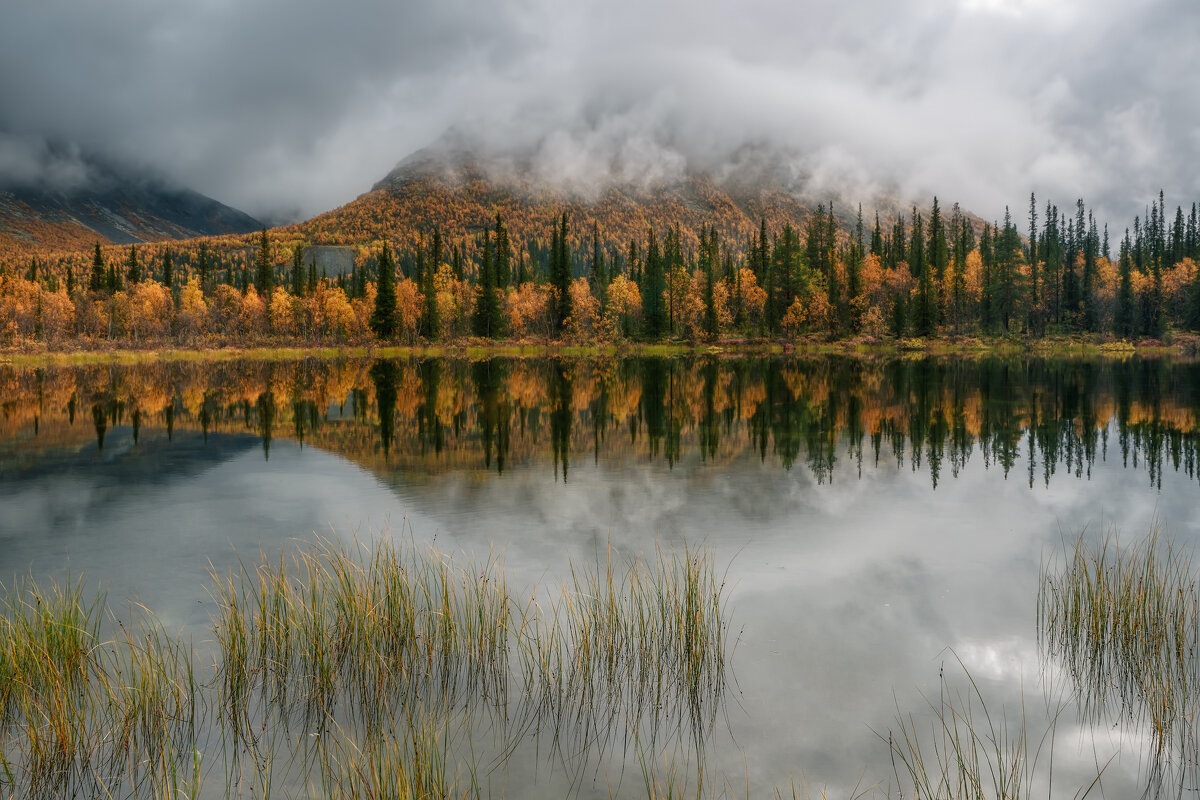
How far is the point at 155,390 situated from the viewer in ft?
160

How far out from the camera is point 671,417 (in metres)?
33.7

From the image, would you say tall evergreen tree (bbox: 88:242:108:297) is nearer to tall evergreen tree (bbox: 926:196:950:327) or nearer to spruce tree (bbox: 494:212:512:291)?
spruce tree (bbox: 494:212:512:291)

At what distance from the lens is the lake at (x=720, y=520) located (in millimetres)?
6992

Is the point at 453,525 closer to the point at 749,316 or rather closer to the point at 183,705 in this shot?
the point at 183,705

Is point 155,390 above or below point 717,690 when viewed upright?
above

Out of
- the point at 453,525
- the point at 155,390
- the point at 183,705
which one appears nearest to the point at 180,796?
the point at 183,705

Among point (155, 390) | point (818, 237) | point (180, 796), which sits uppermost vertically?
point (818, 237)

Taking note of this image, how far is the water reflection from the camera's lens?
23.4 meters

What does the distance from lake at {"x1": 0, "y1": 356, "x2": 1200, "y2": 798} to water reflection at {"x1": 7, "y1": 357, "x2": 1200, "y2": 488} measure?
0.88 ft

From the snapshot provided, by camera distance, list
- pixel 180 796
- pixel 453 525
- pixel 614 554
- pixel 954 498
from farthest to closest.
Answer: pixel 954 498 → pixel 453 525 → pixel 614 554 → pixel 180 796

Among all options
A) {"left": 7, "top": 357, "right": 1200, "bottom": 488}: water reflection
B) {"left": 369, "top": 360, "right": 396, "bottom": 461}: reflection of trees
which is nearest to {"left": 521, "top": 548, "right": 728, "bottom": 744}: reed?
{"left": 7, "top": 357, "right": 1200, "bottom": 488}: water reflection

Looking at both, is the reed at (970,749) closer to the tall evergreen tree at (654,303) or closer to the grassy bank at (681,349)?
the grassy bank at (681,349)

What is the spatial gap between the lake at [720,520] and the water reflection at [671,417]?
10.6 inches

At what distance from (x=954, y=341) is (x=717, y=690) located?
11420 cm
